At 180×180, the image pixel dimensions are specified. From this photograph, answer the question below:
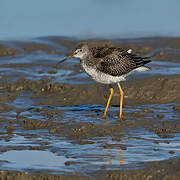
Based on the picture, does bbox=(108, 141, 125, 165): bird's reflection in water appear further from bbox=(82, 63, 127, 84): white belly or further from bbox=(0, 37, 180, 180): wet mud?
bbox=(82, 63, 127, 84): white belly

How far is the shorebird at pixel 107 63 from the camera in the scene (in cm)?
1084

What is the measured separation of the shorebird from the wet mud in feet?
2.77

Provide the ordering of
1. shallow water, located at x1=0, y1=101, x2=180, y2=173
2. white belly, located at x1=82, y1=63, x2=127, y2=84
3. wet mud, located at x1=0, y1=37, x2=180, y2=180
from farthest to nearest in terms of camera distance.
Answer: white belly, located at x1=82, y1=63, x2=127, y2=84
shallow water, located at x1=0, y1=101, x2=180, y2=173
wet mud, located at x1=0, y1=37, x2=180, y2=180

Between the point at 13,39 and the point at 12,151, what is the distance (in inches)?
447

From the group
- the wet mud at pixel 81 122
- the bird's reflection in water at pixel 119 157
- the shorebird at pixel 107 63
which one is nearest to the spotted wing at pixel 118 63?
the shorebird at pixel 107 63

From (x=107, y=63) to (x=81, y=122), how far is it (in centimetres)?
167

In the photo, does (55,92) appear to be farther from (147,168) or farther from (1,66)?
(147,168)

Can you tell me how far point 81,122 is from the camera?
10047 mm

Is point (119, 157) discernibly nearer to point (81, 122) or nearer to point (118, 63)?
point (81, 122)

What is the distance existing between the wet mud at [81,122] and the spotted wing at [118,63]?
971 mm

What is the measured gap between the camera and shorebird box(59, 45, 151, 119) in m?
10.8

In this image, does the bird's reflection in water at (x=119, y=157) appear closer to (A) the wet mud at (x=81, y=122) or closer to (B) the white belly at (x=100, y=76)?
(A) the wet mud at (x=81, y=122)

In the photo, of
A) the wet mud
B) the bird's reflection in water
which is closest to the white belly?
the wet mud

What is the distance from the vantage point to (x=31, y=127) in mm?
9820
